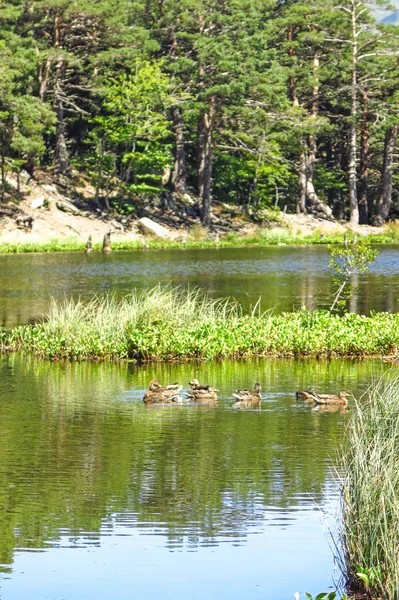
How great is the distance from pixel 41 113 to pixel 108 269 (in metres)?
21.3

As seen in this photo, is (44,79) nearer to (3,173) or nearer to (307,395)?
(3,173)

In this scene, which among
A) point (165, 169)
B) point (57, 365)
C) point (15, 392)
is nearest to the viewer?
point (15, 392)

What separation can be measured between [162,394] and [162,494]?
6804 mm

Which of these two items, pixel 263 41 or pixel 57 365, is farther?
pixel 263 41

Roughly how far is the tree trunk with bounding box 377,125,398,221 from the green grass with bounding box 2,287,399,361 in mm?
69245

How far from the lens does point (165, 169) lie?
92750mm

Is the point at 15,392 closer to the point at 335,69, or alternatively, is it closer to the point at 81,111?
the point at 81,111

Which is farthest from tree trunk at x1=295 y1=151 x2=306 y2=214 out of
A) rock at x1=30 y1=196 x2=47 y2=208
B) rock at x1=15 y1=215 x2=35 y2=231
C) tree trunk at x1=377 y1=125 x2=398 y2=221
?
rock at x1=15 y1=215 x2=35 y2=231

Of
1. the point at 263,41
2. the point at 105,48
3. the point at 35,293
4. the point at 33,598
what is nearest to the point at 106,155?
the point at 105,48

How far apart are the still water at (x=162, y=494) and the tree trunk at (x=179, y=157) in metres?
65.0

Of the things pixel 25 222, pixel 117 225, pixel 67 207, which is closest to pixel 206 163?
pixel 117 225

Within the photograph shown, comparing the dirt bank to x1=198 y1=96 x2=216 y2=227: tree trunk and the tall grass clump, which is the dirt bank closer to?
x1=198 y1=96 x2=216 y2=227: tree trunk

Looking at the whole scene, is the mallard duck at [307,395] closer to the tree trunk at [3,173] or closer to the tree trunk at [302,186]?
the tree trunk at [3,173]

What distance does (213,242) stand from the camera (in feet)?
274
